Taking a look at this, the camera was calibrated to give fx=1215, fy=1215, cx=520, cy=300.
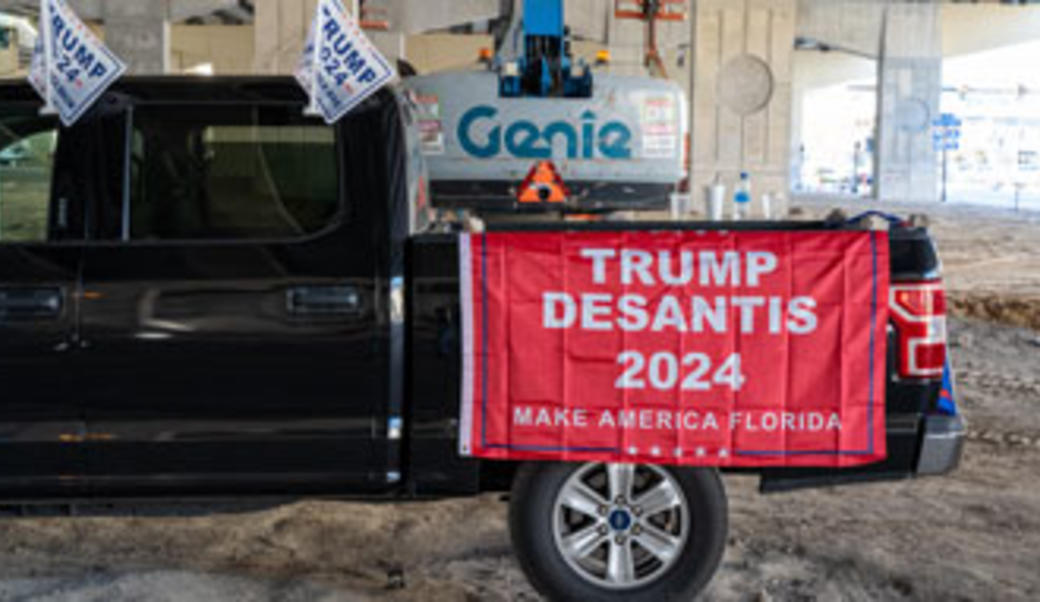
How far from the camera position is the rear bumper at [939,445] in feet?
14.4

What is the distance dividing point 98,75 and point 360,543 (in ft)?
7.82

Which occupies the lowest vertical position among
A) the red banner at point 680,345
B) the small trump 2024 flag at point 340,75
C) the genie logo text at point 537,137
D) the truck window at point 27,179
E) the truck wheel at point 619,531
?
the truck wheel at point 619,531

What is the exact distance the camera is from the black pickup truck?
173 inches

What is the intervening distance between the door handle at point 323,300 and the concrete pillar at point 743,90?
31359 mm

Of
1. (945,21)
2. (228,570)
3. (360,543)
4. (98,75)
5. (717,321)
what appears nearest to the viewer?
(717,321)

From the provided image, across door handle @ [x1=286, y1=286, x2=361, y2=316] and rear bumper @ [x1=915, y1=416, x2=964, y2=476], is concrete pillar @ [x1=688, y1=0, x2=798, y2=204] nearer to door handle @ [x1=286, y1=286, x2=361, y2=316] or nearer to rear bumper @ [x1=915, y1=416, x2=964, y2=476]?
rear bumper @ [x1=915, y1=416, x2=964, y2=476]

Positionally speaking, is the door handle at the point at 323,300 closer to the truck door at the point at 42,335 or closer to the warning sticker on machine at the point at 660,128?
the truck door at the point at 42,335

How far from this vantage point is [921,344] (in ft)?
14.1

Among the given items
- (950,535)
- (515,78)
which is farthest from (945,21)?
(950,535)

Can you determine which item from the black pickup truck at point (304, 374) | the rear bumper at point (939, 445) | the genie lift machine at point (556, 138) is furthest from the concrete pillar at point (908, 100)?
the black pickup truck at point (304, 374)

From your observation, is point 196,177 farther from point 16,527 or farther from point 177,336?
point 16,527

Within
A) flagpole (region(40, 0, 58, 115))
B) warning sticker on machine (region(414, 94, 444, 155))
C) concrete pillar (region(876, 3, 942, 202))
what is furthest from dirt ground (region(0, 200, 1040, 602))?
concrete pillar (region(876, 3, 942, 202))

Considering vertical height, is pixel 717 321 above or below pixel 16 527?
above

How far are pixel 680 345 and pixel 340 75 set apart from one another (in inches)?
63.5
